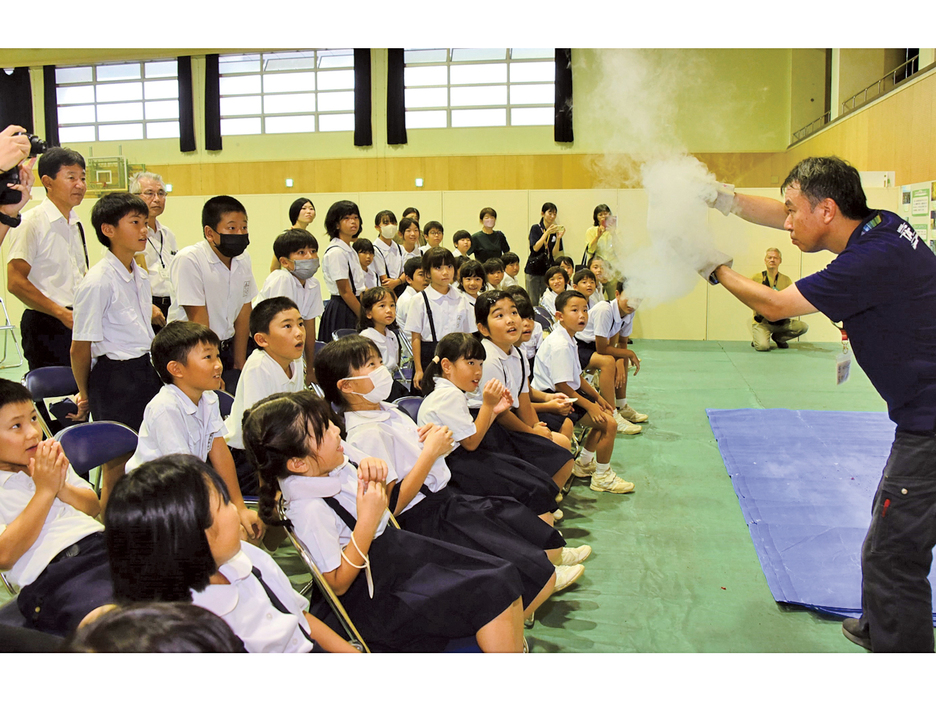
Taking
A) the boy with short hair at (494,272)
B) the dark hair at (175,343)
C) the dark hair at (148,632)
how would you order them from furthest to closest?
the boy with short hair at (494,272)
the dark hair at (175,343)
the dark hair at (148,632)

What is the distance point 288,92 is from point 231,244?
34.1 ft

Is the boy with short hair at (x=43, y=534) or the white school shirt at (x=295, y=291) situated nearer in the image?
the boy with short hair at (x=43, y=534)

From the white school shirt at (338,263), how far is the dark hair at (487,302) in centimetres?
178

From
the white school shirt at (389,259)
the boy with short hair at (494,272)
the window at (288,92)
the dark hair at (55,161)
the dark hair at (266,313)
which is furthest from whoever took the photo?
the window at (288,92)

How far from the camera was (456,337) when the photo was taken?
291cm

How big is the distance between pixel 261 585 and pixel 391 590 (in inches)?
17.9

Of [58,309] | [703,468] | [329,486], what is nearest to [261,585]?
[329,486]

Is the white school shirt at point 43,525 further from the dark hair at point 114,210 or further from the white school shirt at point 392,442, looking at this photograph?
the dark hair at point 114,210

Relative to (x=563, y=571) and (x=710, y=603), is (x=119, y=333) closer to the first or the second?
(x=563, y=571)

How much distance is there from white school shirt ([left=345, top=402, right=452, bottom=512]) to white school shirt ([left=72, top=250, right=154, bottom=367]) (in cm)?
118

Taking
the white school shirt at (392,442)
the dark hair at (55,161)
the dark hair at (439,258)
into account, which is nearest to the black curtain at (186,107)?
the dark hair at (439,258)

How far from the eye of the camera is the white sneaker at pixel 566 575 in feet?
9.16

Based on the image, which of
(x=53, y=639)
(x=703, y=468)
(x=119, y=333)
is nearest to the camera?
(x=53, y=639)

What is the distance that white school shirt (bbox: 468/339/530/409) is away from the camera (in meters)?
3.35
